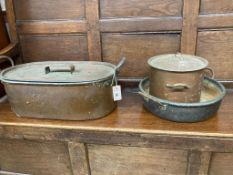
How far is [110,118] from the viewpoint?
102 centimetres

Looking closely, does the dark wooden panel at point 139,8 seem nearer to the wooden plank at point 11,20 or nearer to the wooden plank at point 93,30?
the wooden plank at point 93,30

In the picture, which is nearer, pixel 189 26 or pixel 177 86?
pixel 177 86

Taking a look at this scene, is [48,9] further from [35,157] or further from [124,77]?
[35,157]

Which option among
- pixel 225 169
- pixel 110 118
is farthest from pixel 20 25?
pixel 225 169

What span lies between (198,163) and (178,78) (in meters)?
0.34

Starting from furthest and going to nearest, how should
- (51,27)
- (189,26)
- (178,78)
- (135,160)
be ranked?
(51,27) < (189,26) < (135,160) < (178,78)

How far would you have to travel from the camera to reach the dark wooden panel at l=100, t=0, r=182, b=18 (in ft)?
3.68

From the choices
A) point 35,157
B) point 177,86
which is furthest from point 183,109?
point 35,157

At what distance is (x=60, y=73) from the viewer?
40.3 inches

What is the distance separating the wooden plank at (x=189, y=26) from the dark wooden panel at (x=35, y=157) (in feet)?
2.34

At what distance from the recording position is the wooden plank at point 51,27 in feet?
3.97

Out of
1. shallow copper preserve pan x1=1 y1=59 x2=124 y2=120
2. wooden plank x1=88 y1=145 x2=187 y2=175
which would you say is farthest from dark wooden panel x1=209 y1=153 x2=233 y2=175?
shallow copper preserve pan x1=1 y1=59 x2=124 y2=120

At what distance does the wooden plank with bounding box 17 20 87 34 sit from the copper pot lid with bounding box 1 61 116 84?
0.20 meters

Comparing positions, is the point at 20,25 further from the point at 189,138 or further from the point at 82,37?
the point at 189,138
